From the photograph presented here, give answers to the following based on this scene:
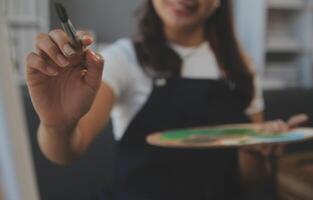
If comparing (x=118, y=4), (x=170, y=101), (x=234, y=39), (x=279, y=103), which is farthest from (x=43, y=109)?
(x=118, y=4)

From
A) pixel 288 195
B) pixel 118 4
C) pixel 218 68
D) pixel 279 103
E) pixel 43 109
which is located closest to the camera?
pixel 43 109

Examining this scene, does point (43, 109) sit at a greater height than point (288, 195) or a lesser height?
greater

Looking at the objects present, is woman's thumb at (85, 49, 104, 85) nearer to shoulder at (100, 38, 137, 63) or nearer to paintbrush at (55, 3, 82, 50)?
paintbrush at (55, 3, 82, 50)

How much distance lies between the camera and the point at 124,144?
18.9 inches

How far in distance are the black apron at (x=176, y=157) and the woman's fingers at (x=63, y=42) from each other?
0.24 m

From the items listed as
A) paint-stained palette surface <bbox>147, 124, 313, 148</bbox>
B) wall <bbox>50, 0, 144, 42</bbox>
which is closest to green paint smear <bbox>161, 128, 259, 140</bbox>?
paint-stained palette surface <bbox>147, 124, 313, 148</bbox>

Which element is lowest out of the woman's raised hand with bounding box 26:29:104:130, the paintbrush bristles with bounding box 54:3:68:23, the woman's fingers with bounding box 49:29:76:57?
the woman's raised hand with bounding box 26:29:104:130

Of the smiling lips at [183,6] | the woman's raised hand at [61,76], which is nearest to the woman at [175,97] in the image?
the smiling lips at [183,6]

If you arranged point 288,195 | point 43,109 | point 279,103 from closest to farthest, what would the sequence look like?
point 43,109, point 288,195, point 279,103

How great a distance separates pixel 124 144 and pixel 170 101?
0.25 ft

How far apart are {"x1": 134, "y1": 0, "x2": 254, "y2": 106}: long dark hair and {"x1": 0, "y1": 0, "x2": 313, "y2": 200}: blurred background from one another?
68mm

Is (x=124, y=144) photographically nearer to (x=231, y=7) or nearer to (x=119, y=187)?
(x=119, y=187)

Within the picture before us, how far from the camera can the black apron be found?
1.46 ft

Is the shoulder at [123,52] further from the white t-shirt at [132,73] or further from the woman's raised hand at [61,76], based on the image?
the woman's raised hand at [61,76]
